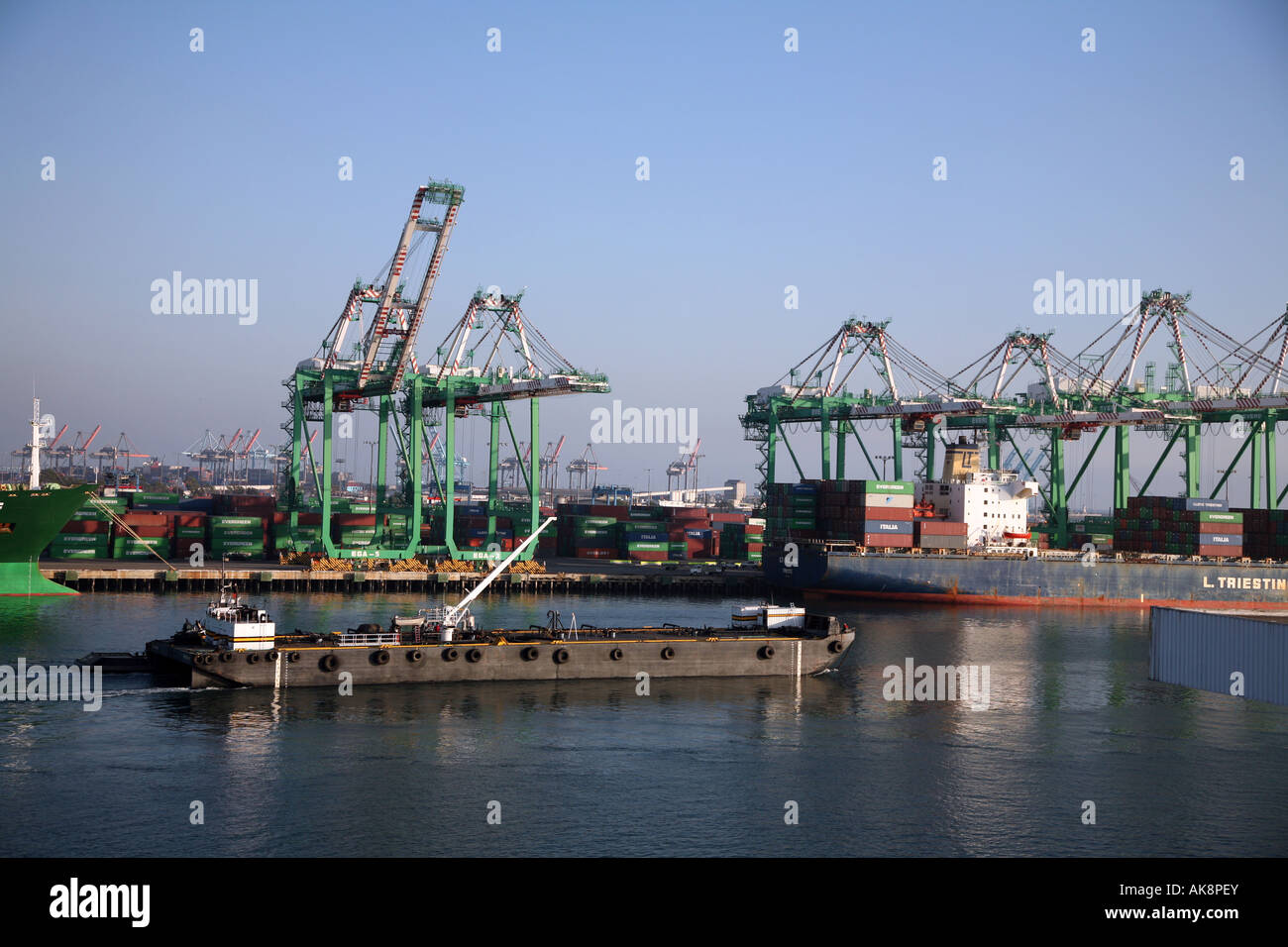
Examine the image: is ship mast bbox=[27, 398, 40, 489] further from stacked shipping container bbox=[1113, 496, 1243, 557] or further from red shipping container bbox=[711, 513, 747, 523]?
red shipping container bbox=[711, 513, 747, 523]

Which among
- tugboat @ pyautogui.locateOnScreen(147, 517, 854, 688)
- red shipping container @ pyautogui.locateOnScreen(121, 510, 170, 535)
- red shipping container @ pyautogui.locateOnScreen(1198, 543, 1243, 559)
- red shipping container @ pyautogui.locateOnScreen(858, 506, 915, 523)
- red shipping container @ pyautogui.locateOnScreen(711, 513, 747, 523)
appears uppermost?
red shipping container @ pyautogui.locateOnScreen(858, 506, 915, 523)

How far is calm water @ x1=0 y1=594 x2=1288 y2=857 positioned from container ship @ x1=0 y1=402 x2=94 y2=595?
53.9 feet

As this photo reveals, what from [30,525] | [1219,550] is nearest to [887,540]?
[1219,550]

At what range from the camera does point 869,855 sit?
25812mm

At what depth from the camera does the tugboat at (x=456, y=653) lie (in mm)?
39844

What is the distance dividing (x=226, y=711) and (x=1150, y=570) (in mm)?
62270

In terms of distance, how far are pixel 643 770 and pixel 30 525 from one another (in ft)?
148

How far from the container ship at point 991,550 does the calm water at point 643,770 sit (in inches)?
1143

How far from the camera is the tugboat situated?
39.8 metres

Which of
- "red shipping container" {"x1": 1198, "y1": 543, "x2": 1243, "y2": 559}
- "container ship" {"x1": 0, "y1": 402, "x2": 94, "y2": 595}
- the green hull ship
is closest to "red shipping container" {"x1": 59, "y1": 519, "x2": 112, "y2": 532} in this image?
"container ship" {"x1": 0, "y1": 402, "x2": 94, "y2": 595}

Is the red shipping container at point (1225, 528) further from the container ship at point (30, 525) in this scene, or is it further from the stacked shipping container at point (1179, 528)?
the container ship at point (30, 525)

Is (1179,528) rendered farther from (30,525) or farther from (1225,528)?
(30,525)
